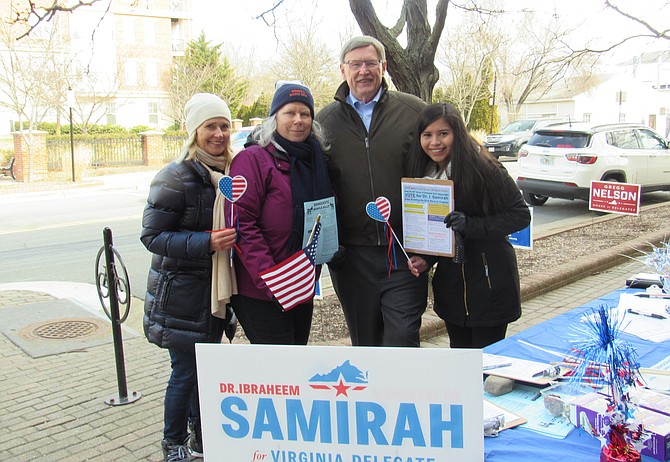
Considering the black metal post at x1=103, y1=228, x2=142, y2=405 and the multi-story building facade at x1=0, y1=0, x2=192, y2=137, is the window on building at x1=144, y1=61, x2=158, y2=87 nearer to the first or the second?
the multi-story building facade at x1=0, y1=0, x2=192, y2=137

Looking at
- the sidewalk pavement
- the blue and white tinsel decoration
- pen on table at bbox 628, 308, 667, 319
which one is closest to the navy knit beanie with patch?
the blue and white tinsel decoration

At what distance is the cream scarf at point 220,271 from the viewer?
3059 millimetres

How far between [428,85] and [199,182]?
364 centimetres

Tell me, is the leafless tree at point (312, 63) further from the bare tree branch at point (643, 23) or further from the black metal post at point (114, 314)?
the black metal post at point (114, 314)

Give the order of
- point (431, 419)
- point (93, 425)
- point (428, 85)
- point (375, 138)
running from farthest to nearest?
point (428, 85) < point (93, 425) < point (375, 138) < point (431, 419)

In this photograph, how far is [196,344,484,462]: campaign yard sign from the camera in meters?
1.76

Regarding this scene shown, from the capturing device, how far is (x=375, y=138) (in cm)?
335

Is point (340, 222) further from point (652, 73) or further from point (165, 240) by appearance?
point (652, 73)

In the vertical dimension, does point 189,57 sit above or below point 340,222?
above

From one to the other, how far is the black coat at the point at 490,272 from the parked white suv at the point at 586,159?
10.1 m

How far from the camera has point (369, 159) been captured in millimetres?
3354

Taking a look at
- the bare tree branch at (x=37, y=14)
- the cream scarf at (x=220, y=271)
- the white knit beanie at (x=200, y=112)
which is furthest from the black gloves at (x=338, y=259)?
the bare tree branch at (x=37, y=14)

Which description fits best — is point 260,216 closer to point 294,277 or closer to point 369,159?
point 294,277

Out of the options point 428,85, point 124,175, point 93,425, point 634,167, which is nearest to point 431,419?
point 93,425
